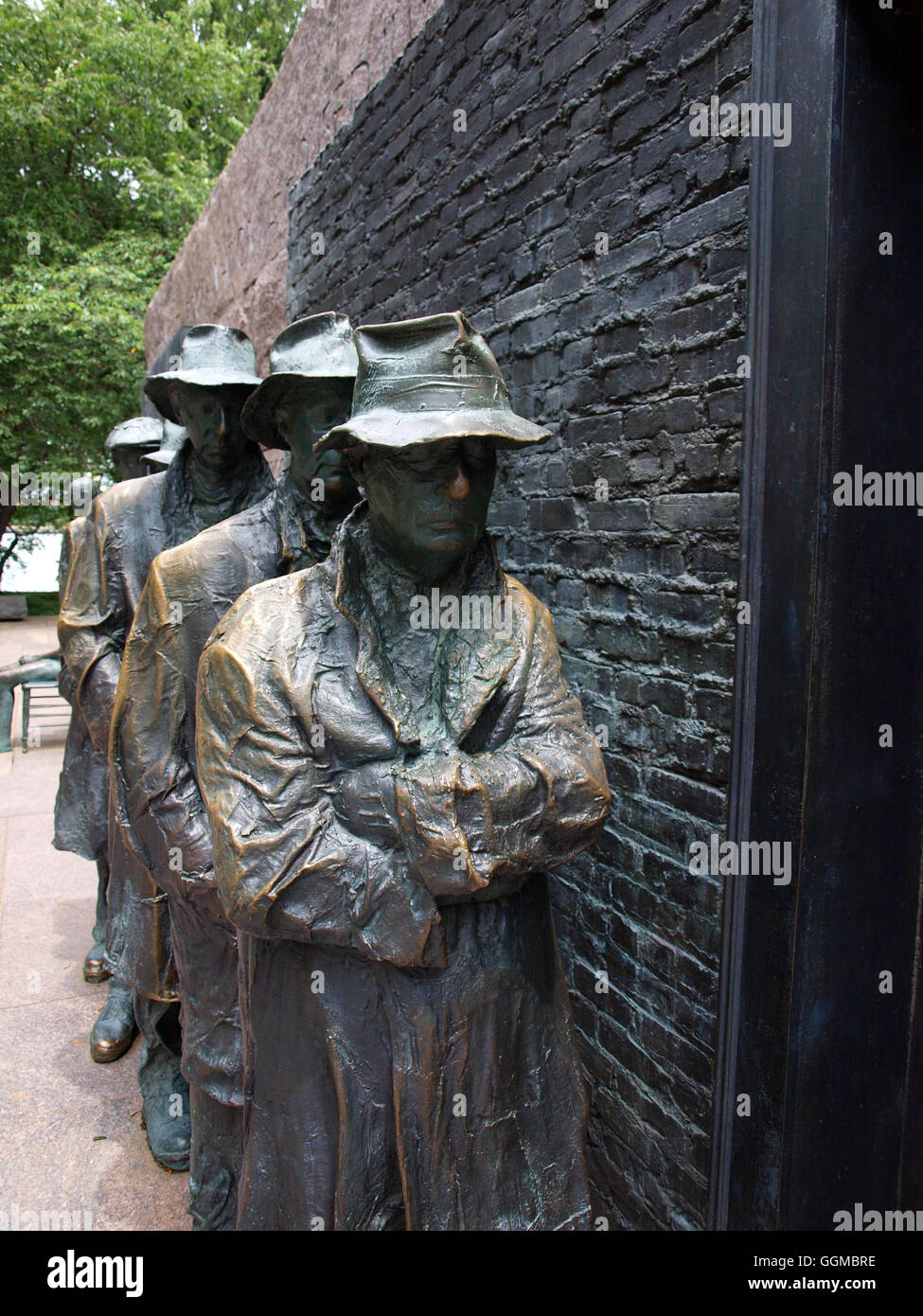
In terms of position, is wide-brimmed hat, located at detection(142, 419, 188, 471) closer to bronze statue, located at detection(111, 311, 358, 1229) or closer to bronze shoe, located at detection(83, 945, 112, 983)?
bronze statue, located at detection(111, 311, 358, 1229)

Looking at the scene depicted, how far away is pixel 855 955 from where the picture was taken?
8.16ft

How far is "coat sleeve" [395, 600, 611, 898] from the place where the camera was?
5.65ft

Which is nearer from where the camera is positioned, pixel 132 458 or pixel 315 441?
pixel 315 441

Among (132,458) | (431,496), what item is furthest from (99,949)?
(431,496)

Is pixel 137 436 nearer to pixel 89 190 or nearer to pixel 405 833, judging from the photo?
pixel 405 833

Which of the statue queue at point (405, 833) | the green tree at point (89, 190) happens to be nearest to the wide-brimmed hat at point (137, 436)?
the statue queue at point (405, 833)

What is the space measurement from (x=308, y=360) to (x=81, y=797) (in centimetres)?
318

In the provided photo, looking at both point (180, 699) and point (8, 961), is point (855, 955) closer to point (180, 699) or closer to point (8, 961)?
point (180, 699)

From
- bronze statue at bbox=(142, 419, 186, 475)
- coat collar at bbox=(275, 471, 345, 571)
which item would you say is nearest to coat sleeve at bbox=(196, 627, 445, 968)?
coat collar at bbox=(275, 471, 345, 571)

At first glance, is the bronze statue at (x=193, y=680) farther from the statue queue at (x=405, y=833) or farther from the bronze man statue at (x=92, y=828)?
the bronze man statue at (x=92, y=828)

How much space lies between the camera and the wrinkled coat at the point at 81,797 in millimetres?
4789

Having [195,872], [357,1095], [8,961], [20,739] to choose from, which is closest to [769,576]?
[357,1095]

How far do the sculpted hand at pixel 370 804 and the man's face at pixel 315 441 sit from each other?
1152 mm

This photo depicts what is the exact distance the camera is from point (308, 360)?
107 inches
